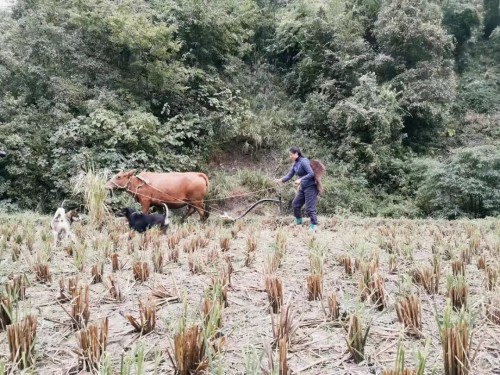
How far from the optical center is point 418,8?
48.5ft

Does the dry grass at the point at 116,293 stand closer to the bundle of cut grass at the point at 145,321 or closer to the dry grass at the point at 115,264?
the bundle of cut grass at the point at 145,321

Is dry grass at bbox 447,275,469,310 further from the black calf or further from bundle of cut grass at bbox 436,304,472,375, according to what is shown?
the black calf

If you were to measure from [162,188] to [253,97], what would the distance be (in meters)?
9.08

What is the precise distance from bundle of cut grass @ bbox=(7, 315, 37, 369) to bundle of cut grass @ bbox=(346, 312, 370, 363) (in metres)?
1.42

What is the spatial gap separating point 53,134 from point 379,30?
11.8 m

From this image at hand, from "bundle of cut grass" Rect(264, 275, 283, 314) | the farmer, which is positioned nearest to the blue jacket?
the farmer

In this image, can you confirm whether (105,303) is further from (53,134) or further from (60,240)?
(53,134)

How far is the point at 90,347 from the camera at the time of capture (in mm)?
1836

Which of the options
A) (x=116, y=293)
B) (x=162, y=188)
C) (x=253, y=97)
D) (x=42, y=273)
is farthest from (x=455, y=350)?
(x=253, y=97)

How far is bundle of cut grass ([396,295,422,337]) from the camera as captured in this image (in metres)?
2.12

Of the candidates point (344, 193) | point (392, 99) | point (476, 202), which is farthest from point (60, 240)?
point (392, 99)

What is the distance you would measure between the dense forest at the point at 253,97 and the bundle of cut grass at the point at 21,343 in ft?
29.3

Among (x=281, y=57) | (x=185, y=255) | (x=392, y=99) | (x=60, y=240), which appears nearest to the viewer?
(x=185, y=255)

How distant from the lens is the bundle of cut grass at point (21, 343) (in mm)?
1828
